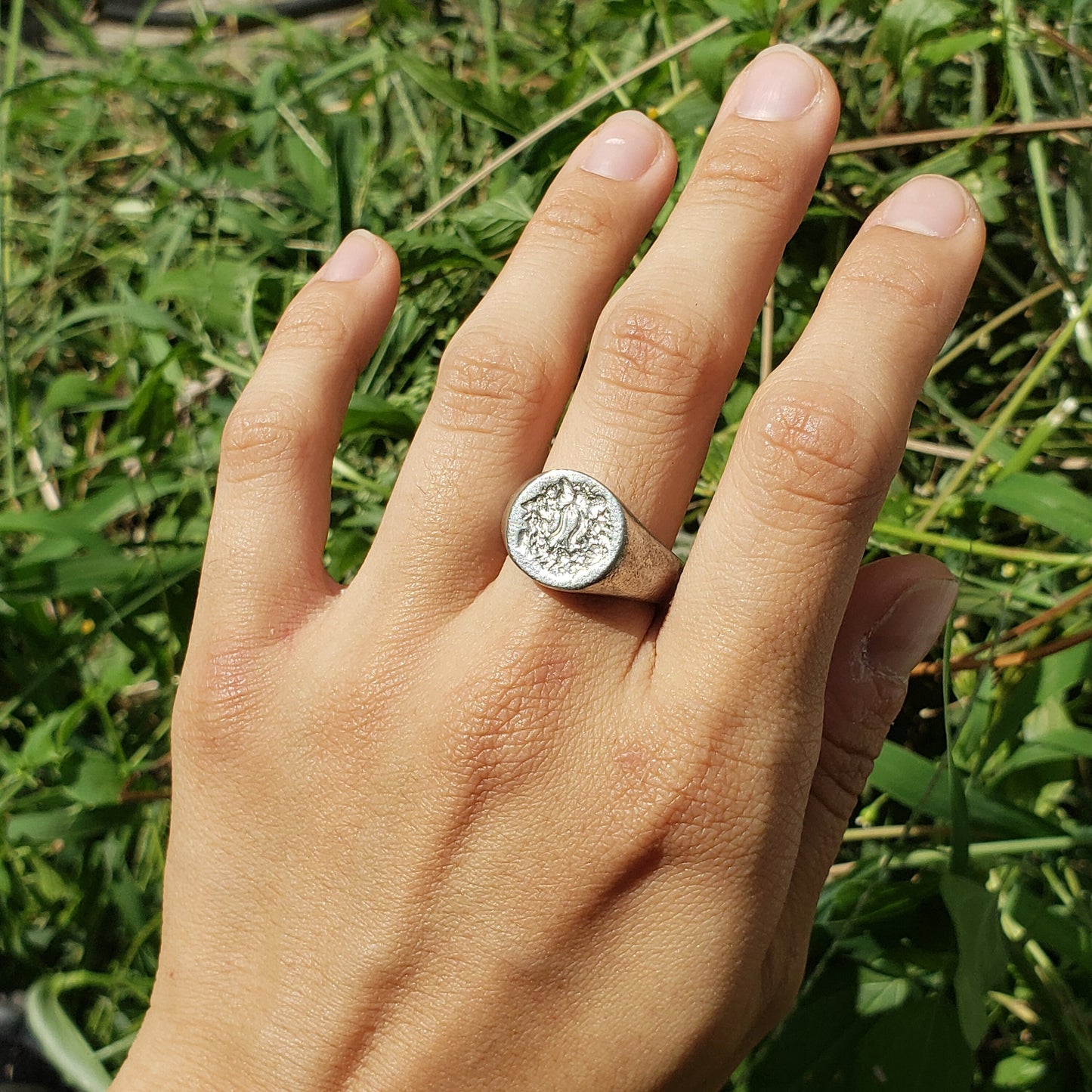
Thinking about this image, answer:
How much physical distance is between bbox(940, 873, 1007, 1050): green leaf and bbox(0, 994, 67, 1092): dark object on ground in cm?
204

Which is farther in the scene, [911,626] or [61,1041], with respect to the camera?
[61,1041]

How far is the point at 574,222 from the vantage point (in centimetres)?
157

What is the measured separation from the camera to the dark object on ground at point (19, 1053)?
90.2 inches

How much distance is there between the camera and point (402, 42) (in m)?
2.71

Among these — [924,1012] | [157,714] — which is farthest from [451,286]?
[924,1012]

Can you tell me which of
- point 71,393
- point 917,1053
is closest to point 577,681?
point 917,1053

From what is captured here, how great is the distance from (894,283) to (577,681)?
697 millimetres

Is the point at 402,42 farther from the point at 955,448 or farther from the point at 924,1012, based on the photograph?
the point at 924,1012

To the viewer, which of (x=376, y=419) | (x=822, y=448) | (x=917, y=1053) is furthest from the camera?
(x=376, y=419)

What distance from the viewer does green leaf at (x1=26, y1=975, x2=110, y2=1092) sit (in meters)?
2.07

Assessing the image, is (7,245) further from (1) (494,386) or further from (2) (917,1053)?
(2) (917,1053)

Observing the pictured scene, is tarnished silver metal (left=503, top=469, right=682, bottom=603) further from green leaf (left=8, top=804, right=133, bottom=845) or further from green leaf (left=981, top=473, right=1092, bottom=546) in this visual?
green leaf (left=8, top=804, right=133, bottom=845)

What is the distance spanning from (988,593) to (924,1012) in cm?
76

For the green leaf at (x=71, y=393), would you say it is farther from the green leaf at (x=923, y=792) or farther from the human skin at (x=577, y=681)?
the green leaf at (x=923, y=792)
